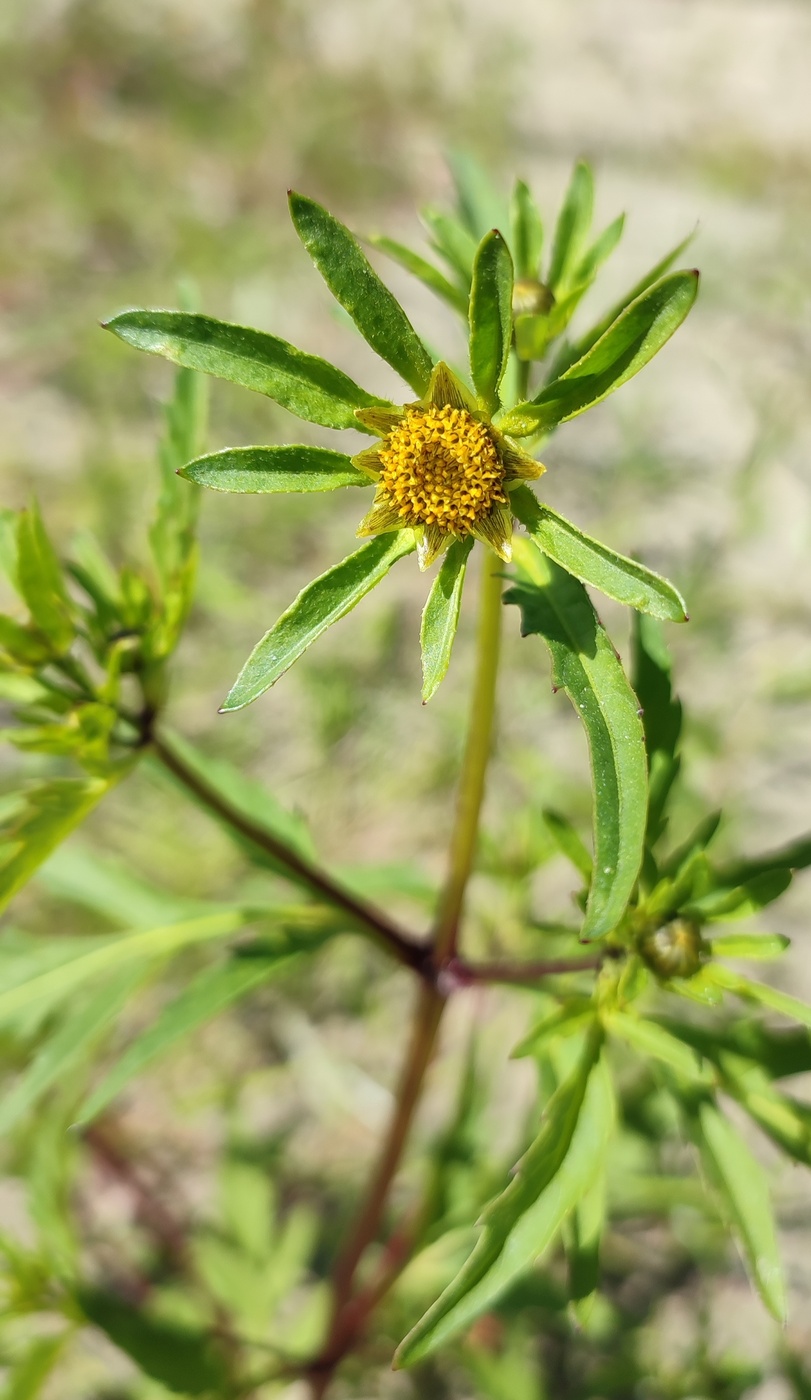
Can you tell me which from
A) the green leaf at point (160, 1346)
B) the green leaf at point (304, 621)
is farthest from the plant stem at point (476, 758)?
the green leaf at point (160, 1346)

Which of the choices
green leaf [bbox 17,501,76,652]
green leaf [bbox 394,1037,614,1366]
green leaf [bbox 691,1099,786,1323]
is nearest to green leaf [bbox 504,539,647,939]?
green leaf [bbox 394,1037,614,1366]

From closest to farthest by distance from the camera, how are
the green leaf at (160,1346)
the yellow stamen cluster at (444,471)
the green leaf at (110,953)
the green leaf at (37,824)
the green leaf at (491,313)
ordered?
→ the green leaf at (491,313) → the yellow stamen cluster at (444,471) → the green leaf at (37,824) → the green leaf at (110,953) → the green leaf at (160,1346)

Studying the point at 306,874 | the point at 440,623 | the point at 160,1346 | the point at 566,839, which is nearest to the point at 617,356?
the point at 440,623

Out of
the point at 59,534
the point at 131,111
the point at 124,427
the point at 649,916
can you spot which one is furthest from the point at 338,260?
the point at 131,111

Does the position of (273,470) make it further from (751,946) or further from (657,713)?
(751,946)

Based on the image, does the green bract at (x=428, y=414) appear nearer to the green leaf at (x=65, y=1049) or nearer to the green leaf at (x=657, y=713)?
the green leaf at (x=657, y=713)
